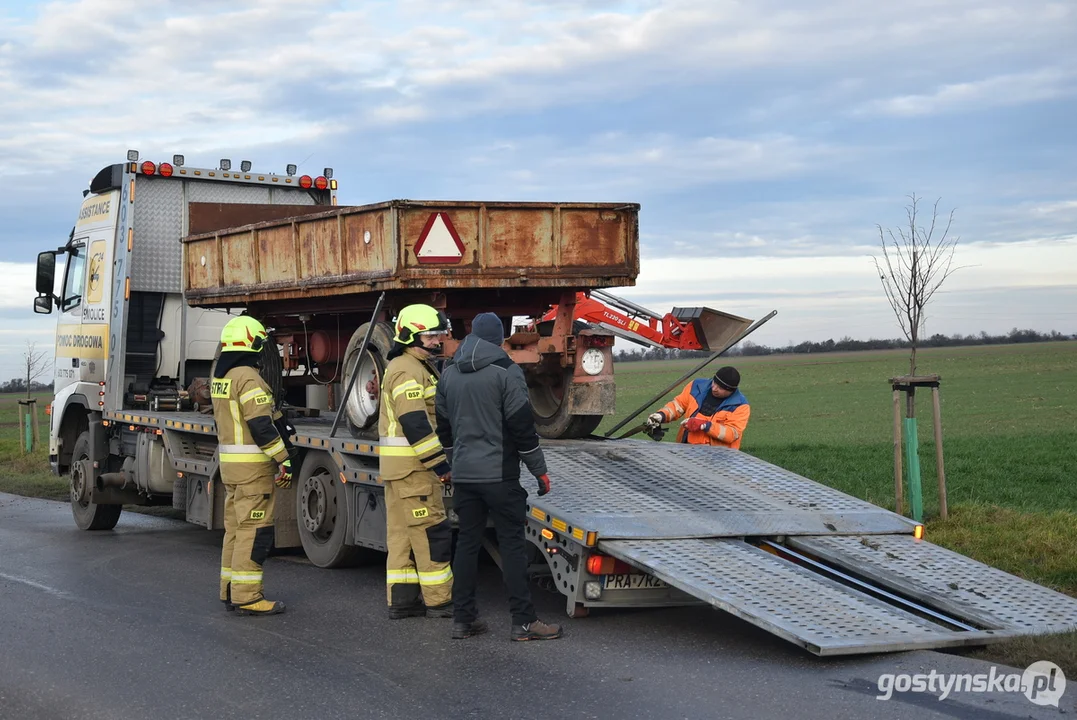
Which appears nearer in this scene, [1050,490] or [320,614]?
[320,614]

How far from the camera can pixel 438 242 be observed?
9484 millimetres

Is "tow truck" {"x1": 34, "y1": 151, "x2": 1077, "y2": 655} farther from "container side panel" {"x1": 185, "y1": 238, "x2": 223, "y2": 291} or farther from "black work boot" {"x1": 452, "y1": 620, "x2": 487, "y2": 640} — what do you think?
"black work boot" {"x1": 452, "y1": 620, "x2": 487, "y2": 640}

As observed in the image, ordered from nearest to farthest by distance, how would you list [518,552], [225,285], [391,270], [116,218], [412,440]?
[518,552] < [412,440] < [391,270] < [225,285] < [116,218]

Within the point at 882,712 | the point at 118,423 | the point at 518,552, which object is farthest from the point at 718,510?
the point at 118,423

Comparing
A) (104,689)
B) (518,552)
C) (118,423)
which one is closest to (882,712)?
(518,552)

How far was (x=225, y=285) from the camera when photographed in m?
12.1

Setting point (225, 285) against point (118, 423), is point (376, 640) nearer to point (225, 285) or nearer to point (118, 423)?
point (225, 285)

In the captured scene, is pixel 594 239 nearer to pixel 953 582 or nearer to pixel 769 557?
pixel 769 557

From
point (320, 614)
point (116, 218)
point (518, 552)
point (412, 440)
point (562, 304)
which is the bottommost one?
point (320, 614)

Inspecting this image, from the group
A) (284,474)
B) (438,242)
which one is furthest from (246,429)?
(438,242)

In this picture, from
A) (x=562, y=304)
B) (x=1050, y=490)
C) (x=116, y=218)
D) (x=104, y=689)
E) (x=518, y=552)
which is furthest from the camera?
(x=1050, y=490)

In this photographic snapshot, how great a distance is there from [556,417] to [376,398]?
5.70 feet

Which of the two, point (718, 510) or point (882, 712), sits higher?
point (718, 510)

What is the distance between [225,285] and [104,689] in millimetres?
6331
